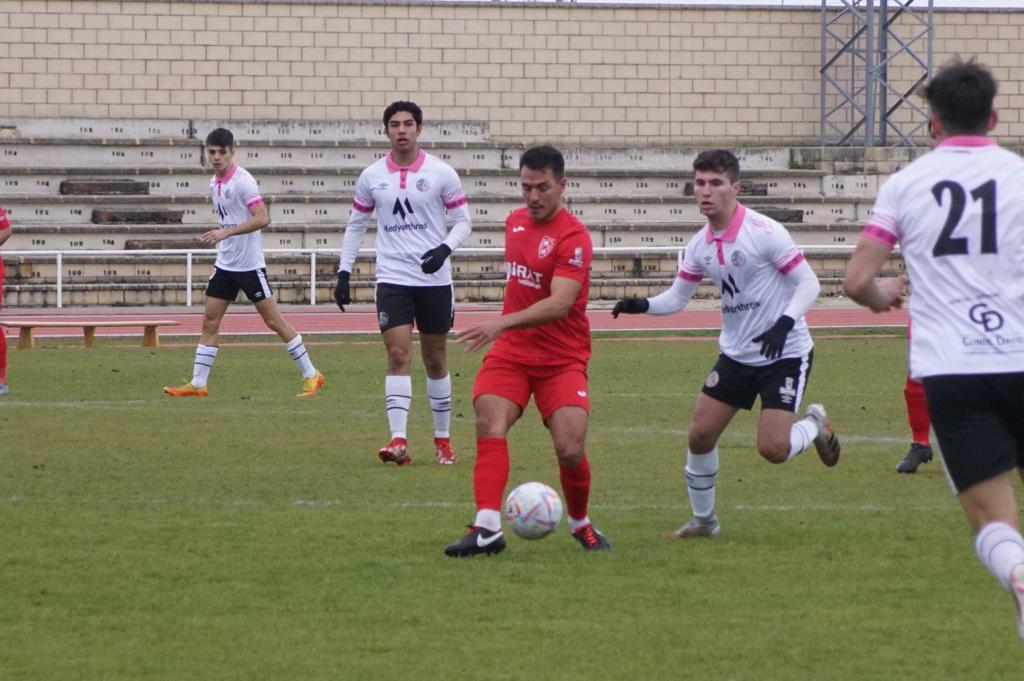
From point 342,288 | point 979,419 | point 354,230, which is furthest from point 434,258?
point 979,419

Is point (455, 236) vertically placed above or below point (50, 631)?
above

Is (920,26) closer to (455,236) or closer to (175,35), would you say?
(175,35)

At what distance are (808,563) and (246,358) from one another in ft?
42.0

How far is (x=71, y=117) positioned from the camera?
99.9 feet

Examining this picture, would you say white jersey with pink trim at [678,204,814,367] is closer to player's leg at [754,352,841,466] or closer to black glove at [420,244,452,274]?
player's leg at [754,352,841,466]

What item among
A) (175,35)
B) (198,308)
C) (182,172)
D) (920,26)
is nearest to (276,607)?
(198,308)

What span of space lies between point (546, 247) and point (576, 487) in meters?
1.13

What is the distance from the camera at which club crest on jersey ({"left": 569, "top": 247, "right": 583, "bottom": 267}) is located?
7750 mm

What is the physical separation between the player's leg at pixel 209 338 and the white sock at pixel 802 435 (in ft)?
24.9

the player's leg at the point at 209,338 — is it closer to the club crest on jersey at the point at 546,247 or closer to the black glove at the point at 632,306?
the club crest on jersey at the point at 546,247

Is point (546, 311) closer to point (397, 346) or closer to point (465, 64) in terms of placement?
point (397, 346)

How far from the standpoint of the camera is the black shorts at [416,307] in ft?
36.0

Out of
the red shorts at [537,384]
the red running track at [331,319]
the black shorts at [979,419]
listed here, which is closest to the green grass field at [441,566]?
the red shorts at [537,384]

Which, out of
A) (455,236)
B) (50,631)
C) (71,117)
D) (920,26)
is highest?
(920,26)
